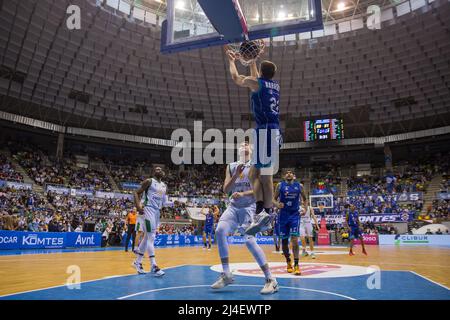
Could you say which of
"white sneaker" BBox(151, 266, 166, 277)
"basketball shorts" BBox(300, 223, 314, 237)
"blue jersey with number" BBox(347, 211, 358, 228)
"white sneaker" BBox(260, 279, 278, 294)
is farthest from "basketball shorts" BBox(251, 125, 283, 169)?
"blue jersey with number" BBox(347, 211, 358, 228)

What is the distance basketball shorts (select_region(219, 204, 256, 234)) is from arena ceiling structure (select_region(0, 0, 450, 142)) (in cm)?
2599

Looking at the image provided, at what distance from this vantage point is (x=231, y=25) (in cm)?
912

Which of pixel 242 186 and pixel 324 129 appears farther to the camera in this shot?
pixel 324 129

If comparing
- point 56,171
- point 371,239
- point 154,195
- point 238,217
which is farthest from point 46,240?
point 371,239

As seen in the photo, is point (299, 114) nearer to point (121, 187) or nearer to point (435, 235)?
point (435, 235)

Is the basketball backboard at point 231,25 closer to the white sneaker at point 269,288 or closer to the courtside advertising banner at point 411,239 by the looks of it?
the white sneaker at point 269,288

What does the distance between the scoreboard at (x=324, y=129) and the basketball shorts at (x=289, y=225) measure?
29.1 m

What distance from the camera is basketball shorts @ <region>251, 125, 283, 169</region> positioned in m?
5.08

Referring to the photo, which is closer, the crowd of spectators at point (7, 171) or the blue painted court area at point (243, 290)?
the blue painted court area at point (243, 290)

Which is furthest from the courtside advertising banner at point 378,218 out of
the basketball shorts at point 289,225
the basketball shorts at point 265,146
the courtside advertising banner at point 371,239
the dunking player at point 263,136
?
the basketball shorts at point 265,146

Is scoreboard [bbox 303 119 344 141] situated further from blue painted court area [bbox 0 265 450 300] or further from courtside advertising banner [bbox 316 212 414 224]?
blue painted court area [bbox 0 265 450 300]

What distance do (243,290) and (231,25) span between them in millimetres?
6712

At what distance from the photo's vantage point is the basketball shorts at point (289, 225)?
8.49 meters

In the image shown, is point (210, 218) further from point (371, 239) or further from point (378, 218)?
point (378, 218)
